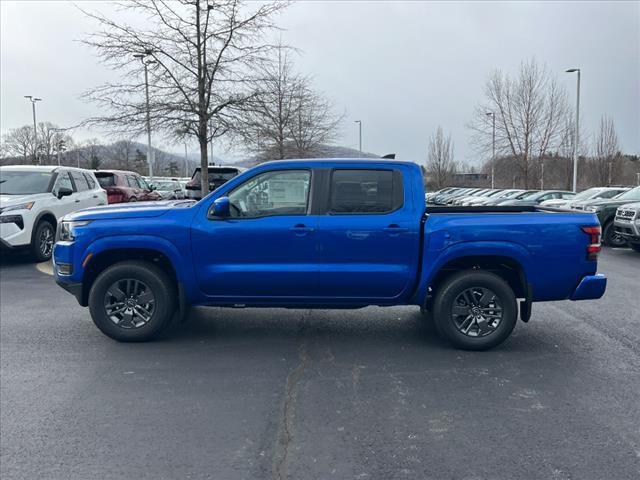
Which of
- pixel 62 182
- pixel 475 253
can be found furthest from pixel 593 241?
pixel 62 182

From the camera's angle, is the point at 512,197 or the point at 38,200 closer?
the point at 38,200

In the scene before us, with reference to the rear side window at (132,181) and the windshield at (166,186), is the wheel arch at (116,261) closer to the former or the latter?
the rear side window at (132,181)

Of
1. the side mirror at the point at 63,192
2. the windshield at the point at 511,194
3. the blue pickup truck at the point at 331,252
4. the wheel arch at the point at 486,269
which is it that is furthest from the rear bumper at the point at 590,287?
the windshield at the point at 511,194

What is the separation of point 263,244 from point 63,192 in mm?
7989

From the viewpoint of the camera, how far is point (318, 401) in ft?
13.9

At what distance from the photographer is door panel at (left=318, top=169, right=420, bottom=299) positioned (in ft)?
17.6

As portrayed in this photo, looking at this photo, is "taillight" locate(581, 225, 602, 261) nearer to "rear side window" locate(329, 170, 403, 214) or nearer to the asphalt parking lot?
the asphalt parking lot

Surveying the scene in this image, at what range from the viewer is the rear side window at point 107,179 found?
17.6 meters

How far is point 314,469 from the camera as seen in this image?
3262mm

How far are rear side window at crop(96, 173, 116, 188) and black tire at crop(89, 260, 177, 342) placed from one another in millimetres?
12970

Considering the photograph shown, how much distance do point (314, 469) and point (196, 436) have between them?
2.91 ft

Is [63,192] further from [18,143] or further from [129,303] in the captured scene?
[18,143]

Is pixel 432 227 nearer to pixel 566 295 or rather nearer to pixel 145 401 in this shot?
pixel 566 295

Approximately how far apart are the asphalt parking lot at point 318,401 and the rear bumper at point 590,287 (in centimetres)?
57
